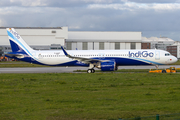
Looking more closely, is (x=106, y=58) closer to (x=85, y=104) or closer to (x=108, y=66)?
(x=108, y=66)

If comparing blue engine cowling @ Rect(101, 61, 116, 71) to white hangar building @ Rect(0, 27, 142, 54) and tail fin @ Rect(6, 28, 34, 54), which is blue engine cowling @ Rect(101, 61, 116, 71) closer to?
tail fin @ Rect(6, 28, 34, 54)

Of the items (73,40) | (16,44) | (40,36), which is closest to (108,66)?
(16,44)

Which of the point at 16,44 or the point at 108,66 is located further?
the point at 16,44

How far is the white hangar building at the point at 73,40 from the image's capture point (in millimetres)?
96375

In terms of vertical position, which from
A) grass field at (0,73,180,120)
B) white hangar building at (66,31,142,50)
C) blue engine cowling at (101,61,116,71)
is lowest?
grass field at (0,73,180,120)

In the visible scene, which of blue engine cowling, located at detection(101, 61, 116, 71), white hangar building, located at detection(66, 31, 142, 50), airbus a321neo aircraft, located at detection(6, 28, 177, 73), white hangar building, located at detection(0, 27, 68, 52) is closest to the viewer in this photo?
blue engine cowling, located at detection(101, 61, 116, 71)

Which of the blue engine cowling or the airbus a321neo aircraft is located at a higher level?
the airbus a321neo aircraft

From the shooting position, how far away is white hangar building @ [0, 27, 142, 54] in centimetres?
9638

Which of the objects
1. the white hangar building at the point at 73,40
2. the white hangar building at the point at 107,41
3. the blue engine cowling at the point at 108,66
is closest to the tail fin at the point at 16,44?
the blue engine cowling at the point at 108,66

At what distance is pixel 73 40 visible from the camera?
9956 centimetres

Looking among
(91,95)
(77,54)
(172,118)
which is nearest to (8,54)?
(77,54)

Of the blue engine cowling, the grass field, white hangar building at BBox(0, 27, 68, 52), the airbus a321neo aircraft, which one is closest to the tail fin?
the airbus a321neo aircraft

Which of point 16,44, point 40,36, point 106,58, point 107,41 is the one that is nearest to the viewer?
point 106,58

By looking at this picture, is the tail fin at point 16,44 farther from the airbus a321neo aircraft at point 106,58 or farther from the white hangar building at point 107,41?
the white hangar building at point 107,41
